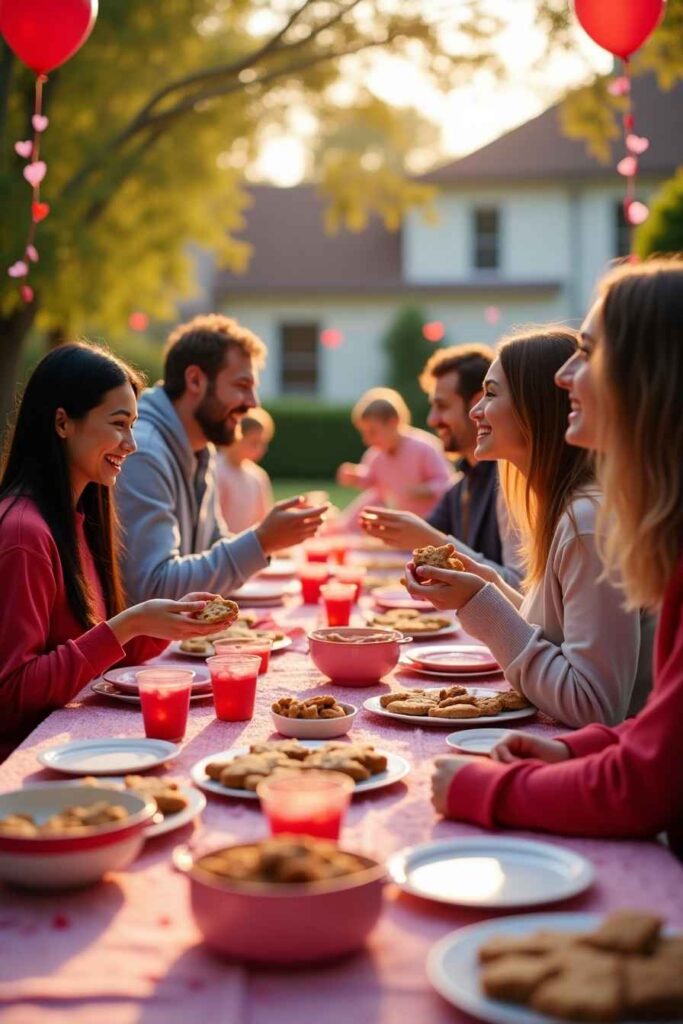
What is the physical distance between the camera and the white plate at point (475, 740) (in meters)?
2.45

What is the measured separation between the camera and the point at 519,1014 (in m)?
1.33

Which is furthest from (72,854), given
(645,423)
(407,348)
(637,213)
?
(407,348)

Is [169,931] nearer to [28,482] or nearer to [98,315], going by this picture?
[28,482]

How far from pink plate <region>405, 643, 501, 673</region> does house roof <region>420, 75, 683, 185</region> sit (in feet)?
74.6

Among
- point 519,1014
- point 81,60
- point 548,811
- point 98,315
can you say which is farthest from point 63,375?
point 98,315

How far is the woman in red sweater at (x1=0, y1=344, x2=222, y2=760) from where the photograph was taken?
2846mm

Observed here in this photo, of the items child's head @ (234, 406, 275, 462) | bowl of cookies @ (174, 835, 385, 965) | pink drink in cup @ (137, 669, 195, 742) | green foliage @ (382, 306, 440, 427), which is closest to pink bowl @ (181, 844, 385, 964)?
bowl of cookies @ (174, 835, 385, 965)

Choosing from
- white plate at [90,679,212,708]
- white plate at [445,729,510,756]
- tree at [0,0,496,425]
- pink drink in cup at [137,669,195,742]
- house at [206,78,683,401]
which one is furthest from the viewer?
house at [206,78,683,401]

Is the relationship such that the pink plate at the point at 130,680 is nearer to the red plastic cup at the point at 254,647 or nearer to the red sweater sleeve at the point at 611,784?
the red plastic cup at the point at 254,647

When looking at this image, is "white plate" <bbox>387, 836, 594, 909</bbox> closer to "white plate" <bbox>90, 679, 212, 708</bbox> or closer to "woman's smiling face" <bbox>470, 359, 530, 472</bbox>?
"white plate" <bbox>90, 679, 212, 708</bbox>

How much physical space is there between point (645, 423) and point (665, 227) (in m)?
11.4

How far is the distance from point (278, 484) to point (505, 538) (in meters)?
18.5

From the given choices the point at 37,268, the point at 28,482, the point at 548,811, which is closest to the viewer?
the point at 548,811

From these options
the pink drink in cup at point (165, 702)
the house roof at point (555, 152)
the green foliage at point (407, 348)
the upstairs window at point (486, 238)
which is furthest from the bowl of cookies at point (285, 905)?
the upstairs window at point (486, 238)
